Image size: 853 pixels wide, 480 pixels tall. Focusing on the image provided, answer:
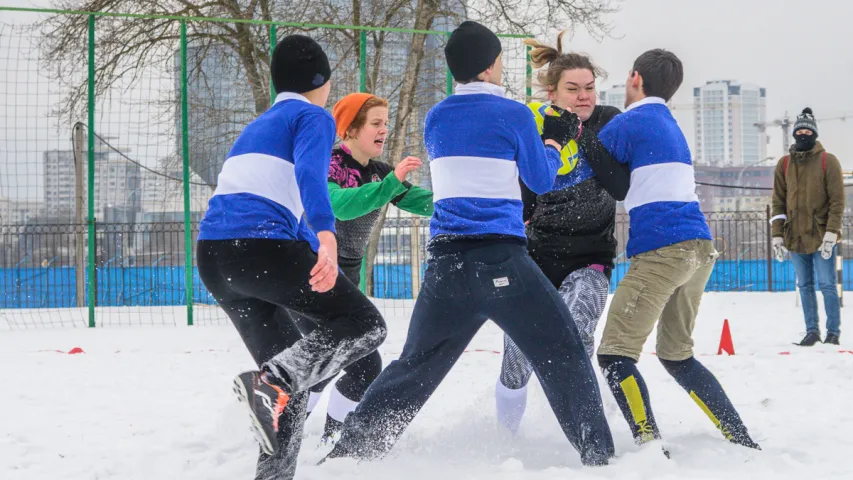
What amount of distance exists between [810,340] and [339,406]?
4984 mm

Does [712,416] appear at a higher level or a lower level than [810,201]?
lower

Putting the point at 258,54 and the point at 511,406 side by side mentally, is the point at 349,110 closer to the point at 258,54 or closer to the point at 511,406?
the point at 511,406

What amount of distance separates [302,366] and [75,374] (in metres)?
3.70

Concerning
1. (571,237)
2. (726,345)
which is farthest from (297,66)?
(726,345)

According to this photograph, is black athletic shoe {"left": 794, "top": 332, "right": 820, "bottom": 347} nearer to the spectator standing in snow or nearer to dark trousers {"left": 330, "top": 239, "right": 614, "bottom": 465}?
Answer: the spectator standing in snow

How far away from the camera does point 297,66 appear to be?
282cm

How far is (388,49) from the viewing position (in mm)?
9383

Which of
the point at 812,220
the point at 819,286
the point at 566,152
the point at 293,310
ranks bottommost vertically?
the point at 819,286

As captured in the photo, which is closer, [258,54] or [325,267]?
[325,267]

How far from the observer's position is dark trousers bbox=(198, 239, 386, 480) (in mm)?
2578

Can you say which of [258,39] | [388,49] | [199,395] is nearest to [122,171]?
[258,39]

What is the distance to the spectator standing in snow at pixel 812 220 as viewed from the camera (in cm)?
685

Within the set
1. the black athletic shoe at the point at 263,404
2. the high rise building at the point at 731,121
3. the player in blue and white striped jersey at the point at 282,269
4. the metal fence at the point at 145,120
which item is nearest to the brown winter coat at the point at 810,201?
the metal fence at the point at 145,120

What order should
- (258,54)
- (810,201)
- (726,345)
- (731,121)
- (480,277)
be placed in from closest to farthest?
(480,277) → (726,345) → (810,201) → (258,54) → (731,121)
